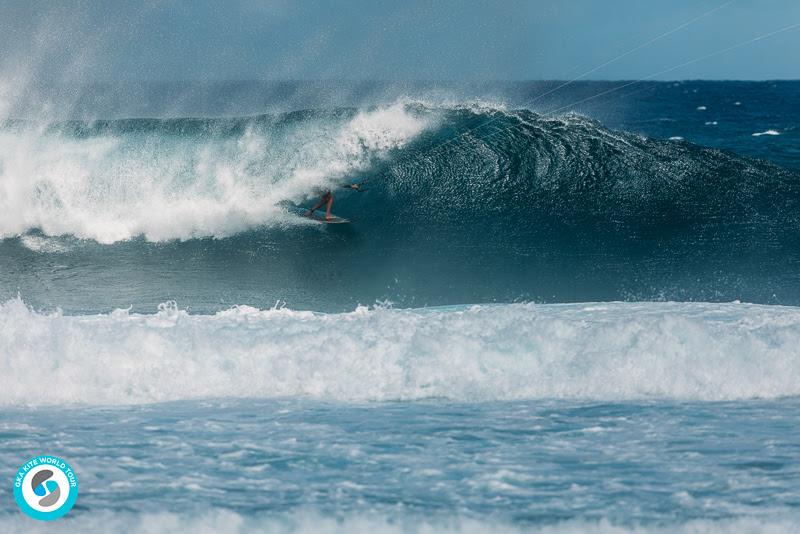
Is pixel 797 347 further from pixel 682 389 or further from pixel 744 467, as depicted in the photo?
pixel 744 467

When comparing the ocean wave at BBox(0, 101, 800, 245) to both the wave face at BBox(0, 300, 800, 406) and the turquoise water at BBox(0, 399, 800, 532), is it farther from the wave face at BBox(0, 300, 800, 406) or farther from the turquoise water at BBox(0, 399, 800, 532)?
the turquoise water at BBox(0, 399, 800, 532)

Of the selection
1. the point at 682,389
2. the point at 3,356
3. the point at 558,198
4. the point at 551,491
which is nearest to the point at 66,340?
the point at 3,356

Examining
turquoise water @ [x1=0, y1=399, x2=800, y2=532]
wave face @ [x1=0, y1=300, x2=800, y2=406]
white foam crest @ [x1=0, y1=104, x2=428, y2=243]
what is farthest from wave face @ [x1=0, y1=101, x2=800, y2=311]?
turquoise water @ [x1=0, y1=399, x2=800, y2=532]

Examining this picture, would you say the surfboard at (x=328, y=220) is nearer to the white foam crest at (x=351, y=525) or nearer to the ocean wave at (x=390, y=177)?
the ocean wave at (x=390, y=177)

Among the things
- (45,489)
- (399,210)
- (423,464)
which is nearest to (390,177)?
(399,210)

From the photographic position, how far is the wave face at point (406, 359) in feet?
23.4

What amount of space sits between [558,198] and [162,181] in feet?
23.4

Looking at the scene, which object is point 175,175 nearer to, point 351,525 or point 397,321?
point 397,321

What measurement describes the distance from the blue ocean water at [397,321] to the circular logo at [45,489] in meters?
0.09

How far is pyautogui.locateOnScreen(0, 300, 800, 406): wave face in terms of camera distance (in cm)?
712

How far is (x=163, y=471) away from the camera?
544 cm

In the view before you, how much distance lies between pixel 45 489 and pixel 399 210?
29.8 ft

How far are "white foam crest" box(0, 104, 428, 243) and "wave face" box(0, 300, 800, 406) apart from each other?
5.16 meters

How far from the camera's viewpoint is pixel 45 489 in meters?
5.02
